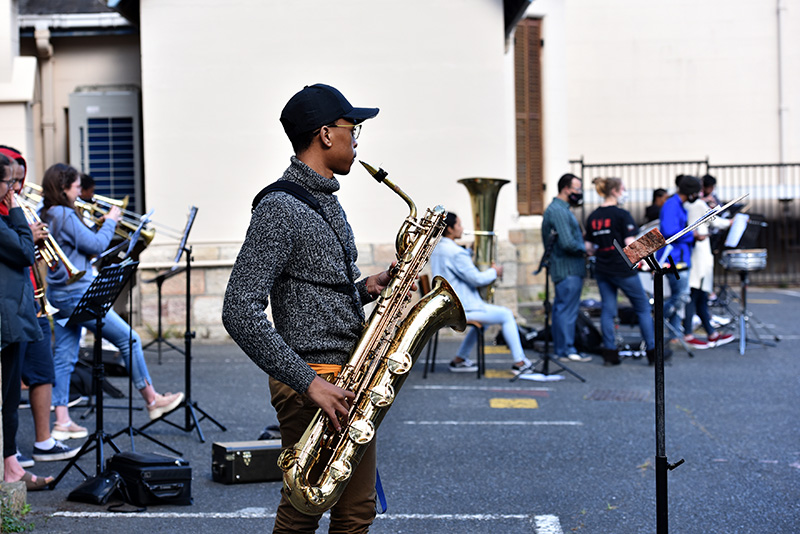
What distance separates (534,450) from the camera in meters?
6.43

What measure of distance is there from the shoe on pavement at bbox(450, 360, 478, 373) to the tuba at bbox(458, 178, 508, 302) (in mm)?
681

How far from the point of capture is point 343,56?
11641 millimetres

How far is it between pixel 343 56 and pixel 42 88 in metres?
4.13

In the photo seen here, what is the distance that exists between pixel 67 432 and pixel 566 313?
17.0 ft

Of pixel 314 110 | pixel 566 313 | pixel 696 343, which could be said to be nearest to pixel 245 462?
pixel 314 110

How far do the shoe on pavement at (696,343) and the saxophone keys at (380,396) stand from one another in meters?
8.33

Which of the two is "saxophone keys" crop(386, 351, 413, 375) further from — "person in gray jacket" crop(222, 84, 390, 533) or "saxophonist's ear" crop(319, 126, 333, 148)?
"saxophonist's ear" crop(319, 126, 333, 148)

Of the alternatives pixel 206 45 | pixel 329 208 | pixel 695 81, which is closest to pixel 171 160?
pixel 206 45

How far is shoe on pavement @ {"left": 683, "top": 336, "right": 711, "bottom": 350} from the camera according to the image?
10.9 m

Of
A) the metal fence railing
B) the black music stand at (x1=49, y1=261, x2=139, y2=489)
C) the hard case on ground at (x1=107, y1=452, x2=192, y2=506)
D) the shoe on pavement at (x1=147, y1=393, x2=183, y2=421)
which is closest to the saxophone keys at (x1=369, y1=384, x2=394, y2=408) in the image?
the hard case on ground at (x1=107, y1=452, x2=192, y2=506)

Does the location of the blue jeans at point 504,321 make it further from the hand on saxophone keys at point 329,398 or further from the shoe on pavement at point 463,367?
the hand on saxophone keys at point 329,398

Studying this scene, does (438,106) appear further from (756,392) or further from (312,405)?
(312,405)

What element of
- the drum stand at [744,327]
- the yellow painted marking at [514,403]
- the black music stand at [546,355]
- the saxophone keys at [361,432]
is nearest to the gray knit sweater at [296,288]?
the saxophone keys at [361,432]

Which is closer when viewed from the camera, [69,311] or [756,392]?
[69,311]
